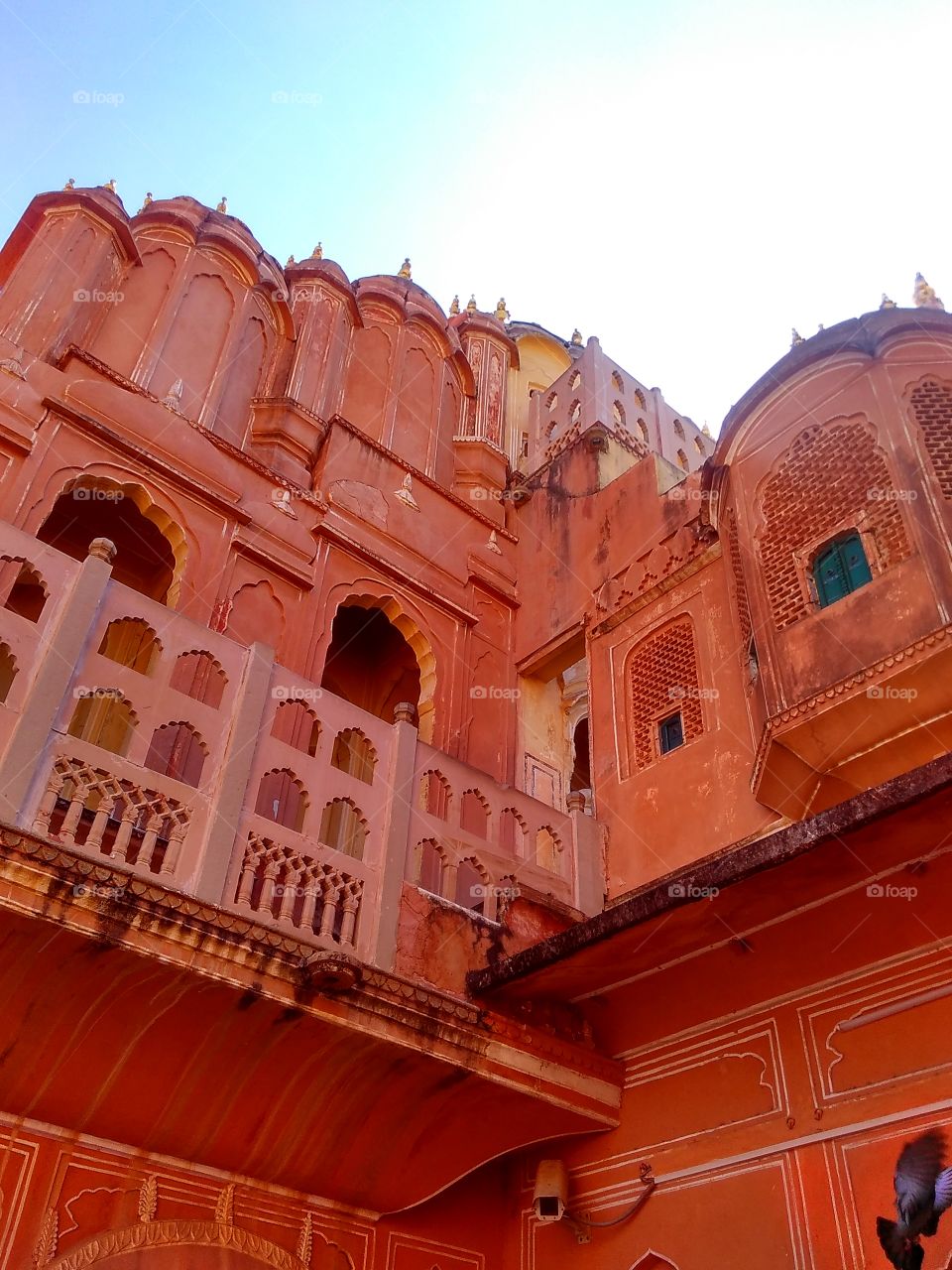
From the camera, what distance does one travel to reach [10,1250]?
4875mm

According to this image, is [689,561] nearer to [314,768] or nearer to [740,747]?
[740,747]

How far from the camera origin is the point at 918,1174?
4.91m

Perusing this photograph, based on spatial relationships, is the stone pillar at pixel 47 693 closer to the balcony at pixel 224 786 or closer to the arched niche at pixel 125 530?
the balcony at pixel 224 786

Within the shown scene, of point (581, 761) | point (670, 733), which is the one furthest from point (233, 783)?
point (581, 761)

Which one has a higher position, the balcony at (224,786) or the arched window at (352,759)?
the arched window at (352,759)

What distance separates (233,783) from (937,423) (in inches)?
188

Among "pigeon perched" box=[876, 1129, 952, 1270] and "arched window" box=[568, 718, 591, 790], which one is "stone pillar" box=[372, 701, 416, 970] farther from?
"arched window" box=[568, 718, 591, 790]

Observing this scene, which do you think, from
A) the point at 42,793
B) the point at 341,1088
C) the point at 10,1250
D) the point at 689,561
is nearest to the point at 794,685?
the point at 689,561

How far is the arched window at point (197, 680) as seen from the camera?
7.75 metres

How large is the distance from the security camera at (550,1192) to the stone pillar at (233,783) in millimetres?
2528

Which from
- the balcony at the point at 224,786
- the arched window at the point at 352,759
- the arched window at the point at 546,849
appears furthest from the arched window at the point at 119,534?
the arched window at the point at 546,849

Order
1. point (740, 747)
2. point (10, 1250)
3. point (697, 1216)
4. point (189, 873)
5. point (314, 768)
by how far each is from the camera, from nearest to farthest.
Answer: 1. point (10, 1250)
2. point (189, 873)
3. point (697, 1216)
4. point (314, 768)
5. point (740, 747)

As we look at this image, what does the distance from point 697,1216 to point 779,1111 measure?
0.67 meters

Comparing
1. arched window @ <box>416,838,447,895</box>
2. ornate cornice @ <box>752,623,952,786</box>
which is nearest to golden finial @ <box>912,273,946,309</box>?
ornate cornice @ <box>752,623,952,786</box>
